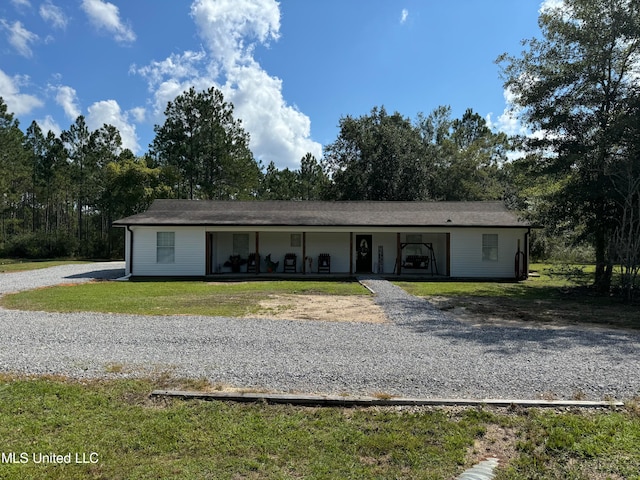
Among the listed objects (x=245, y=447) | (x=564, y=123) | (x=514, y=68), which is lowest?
(x=245, y=447)

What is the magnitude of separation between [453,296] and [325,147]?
23.1 meters

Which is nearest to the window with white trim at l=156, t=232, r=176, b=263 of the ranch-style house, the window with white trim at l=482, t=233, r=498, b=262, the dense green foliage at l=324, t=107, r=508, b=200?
the ranch-style house

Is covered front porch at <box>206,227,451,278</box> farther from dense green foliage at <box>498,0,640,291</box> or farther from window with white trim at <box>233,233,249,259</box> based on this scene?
dense green foliage at <box>498,0,640,291</box>

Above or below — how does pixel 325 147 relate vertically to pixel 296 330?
above

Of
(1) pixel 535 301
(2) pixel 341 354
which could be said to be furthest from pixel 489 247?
(2) pixel 341 354

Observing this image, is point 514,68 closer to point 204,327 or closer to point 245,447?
point 204,327

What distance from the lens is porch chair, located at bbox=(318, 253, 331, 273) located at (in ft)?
58.6

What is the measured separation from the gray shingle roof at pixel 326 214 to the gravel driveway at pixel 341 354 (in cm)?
904

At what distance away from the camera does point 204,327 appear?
6996 mm

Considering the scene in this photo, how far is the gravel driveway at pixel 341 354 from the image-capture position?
14.2 feet

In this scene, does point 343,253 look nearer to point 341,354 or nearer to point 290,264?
point 290,264

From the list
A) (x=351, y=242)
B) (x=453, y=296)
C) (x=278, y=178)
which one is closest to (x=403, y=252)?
(x=351, y=242)

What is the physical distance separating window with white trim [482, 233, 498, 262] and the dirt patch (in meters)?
8.19

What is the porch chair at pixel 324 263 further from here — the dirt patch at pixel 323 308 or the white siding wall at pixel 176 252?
the dirt patch at pixel 323 308
